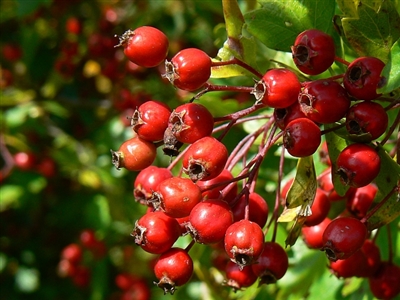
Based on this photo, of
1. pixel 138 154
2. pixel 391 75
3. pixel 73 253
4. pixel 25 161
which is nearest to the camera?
pixel 391 75

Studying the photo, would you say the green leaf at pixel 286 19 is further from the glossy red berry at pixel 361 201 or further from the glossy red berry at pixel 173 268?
the glossy red berry at pixel 173 268

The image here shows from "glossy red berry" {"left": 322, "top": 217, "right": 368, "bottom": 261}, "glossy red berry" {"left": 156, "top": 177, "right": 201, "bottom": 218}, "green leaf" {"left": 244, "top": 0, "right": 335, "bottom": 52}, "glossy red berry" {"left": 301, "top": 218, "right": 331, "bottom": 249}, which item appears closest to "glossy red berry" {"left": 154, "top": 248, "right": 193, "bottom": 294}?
"glossy red berry" {"left": 156, "top": 177, "right": 201, "bottom": 218}

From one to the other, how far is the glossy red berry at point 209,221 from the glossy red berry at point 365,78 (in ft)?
1.39

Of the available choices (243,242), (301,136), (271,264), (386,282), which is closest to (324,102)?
(301,136)

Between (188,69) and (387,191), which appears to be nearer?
(188,69)

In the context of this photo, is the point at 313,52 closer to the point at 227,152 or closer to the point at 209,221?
the point at 227,152

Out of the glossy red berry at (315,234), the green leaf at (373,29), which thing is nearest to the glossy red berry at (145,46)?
the green leaf at (373,29)

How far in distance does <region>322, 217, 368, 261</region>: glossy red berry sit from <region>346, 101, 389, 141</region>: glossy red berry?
0.23 metres

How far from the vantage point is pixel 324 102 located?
145 cm

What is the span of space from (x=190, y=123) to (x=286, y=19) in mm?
495

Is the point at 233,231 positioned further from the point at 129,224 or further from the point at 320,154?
the point at 129,224

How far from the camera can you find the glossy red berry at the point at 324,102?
4.78 feet

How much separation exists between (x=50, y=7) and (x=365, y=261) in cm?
350

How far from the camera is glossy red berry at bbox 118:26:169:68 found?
5.34ft
